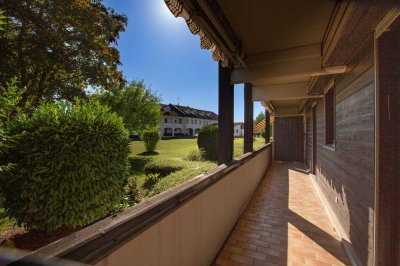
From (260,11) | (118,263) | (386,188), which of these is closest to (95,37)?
(260,11)

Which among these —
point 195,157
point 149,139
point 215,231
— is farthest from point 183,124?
point 215,231

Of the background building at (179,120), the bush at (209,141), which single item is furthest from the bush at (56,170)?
the background building at (179,120)

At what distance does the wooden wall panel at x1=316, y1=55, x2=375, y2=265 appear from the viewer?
1.95m

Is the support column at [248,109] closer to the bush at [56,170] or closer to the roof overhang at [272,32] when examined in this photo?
the roof overhang at [272,32]

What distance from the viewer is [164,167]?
20.6ft

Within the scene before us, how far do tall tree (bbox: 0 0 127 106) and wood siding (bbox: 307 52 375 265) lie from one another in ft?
23.6

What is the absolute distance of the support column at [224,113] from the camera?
3434mm

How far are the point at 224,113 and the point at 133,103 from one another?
11.0 m

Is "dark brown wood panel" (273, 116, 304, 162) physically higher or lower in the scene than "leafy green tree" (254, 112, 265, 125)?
lower

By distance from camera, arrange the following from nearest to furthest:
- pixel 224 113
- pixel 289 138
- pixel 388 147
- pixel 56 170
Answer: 1. pixel 388 147
2. pixel 56 170
3. pixel 224 113
4. pixel 289 138

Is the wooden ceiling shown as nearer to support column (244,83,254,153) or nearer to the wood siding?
the wood siding

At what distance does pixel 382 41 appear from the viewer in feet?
5.45

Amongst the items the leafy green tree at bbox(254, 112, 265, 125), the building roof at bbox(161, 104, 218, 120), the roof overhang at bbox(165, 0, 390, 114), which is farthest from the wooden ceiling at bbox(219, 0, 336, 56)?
the leafy green tree at bbox(254, 112, 265, 125)

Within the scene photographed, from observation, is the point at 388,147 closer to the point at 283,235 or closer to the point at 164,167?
the point at 283,235
